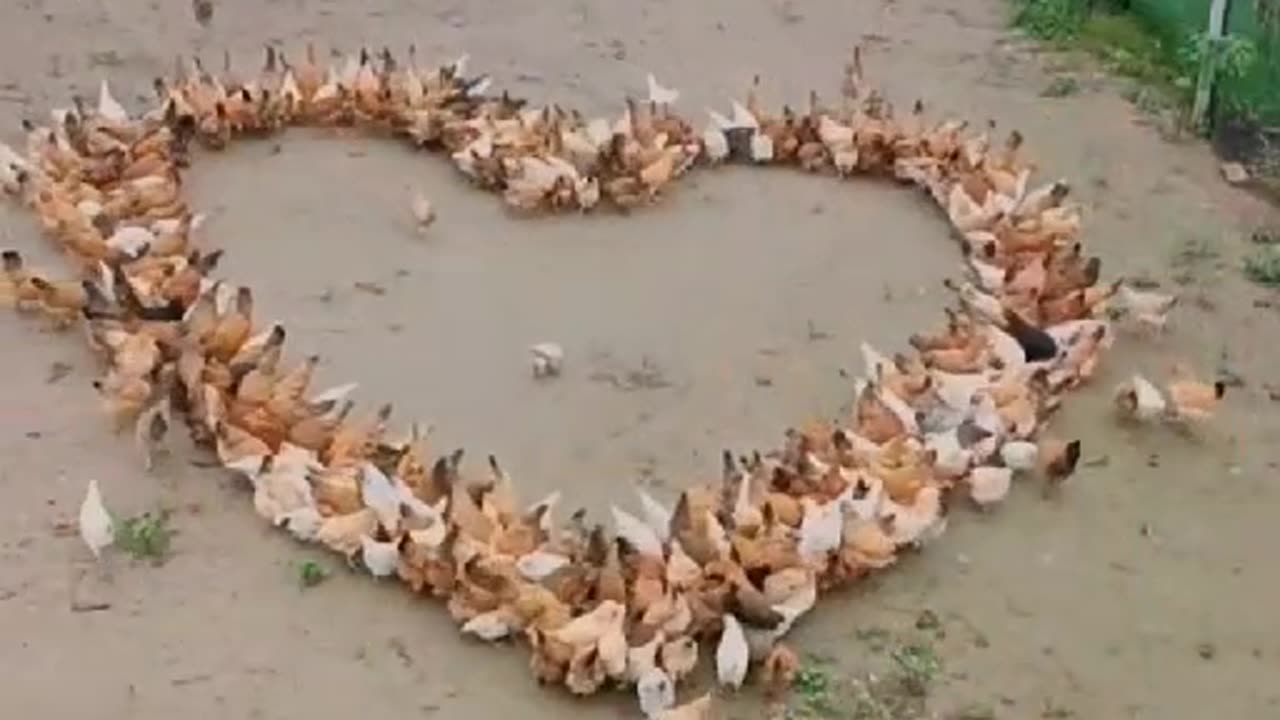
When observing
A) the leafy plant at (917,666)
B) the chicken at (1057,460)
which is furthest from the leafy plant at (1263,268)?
the leafy plant at (917,666)

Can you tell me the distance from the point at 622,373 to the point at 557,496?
2.14 feet

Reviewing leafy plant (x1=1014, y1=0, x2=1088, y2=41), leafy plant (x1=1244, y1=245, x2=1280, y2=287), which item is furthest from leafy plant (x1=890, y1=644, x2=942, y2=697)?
leafy plant (x1=1014, y1=0, x2=1088, y2=41)

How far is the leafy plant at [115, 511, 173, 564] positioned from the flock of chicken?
6cm

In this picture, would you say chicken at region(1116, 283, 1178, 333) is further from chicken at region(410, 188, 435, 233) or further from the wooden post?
chicken at region(410, 188, 435, 233)

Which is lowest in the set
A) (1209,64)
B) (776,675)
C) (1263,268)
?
(1263,268)

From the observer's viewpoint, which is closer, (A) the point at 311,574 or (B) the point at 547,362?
(A) the point at 311,574

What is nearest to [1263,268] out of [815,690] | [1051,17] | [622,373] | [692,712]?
[622,373]

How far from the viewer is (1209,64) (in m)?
5.75

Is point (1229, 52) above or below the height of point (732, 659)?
above

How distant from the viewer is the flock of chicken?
3.41m

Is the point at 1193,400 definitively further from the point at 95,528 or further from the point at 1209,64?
the point at 95,528

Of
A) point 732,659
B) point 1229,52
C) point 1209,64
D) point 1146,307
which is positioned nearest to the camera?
point 732,659

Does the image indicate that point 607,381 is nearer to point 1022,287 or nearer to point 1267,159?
point 1022,287

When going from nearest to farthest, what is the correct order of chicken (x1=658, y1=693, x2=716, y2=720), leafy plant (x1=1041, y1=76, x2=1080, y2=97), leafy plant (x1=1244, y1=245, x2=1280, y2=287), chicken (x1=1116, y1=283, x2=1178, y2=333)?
1. chicken (x1=658, y1=693, x2=716, y2=720)
2. chicken (x1=1116, y1=283, x2=1178, y2=333)
3. leafy plant (x1=1244, y1=245, x2=1280, y2=287)
4. leafy plant (x1=1041, y1=76, x2=1080, y2=97)
